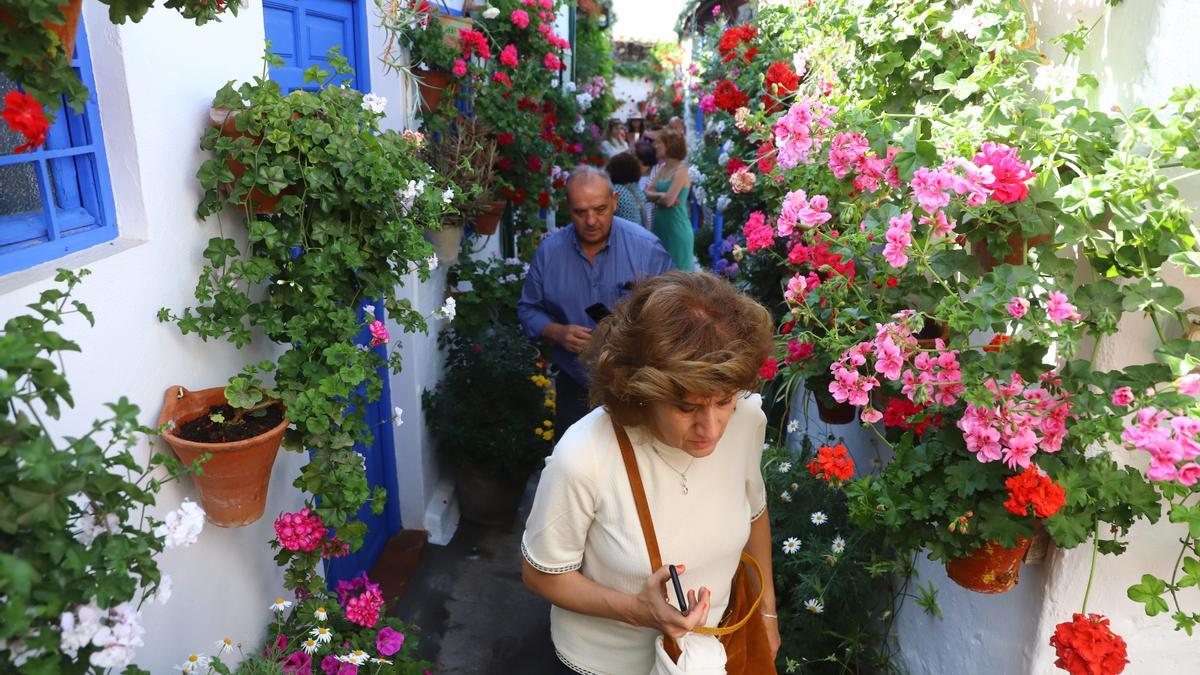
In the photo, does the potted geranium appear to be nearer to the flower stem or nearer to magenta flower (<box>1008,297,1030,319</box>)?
the flower stem

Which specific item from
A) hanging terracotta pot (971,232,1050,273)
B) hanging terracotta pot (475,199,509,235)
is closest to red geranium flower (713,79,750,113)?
hanging terracotta pot (475,199,509,235)

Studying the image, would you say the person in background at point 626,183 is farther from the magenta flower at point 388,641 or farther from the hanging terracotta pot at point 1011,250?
the hanging terracotta pot at point 1011,250

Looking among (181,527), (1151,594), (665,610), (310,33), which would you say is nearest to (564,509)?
(665,610)

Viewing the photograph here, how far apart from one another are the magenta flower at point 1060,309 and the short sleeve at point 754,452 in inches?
26.6

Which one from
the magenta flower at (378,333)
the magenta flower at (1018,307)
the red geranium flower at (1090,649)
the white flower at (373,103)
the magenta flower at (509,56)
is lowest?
the red geranium flower at (1090,649)

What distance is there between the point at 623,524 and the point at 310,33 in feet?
8.17

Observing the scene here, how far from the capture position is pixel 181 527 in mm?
1234

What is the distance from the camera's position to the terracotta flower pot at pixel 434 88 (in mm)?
4285

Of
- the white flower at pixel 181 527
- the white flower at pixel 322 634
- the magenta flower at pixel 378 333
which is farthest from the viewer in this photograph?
the magenta flower at pixel 378 333

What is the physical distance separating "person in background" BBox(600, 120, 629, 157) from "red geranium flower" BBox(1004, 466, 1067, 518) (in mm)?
9087

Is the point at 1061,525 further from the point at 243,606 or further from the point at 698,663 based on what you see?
the point at 243,606

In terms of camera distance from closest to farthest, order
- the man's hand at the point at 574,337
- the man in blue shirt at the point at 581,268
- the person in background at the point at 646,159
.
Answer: the man's hand at the point at 574,337
the man in blue shirt at the point at 581,268
the person in background at the point at 646,159

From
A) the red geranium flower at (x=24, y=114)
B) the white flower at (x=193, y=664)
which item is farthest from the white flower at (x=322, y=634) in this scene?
the red geranium flower at (x=24, y=114)

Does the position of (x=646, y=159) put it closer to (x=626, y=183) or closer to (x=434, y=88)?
(x=626, y=183)
